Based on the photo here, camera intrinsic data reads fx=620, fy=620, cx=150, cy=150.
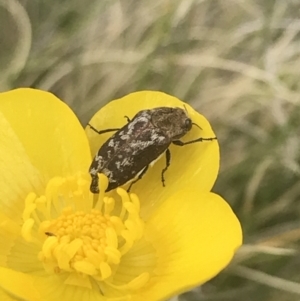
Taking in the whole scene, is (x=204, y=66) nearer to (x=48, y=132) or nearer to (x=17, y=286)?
(x=48, y=132)

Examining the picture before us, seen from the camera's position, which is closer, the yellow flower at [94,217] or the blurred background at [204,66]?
the yellow flower at [94,217]

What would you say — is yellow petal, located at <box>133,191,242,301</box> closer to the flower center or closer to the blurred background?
the flower center

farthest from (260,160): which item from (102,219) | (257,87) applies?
(102,219)

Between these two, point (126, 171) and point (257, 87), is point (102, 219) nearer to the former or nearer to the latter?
point (126, 171)

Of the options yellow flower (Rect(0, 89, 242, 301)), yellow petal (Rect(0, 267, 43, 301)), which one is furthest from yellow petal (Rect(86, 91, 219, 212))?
yellow petal (Rect(0, 267, 43, 301))

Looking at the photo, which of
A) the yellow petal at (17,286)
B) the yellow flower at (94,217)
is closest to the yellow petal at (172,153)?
the yellow flower at (94,217)

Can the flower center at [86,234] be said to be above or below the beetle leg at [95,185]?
below

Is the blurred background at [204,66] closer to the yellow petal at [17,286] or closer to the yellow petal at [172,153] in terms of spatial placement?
the yellow petal at [172,153]
